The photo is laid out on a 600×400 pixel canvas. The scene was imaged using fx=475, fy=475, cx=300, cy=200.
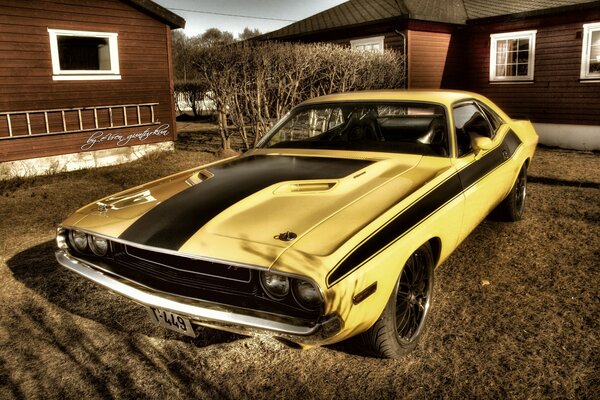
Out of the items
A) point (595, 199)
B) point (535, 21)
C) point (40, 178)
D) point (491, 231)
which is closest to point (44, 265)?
point (491, 231)

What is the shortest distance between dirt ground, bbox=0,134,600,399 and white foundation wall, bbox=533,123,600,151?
7987 mm

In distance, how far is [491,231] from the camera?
501 cm

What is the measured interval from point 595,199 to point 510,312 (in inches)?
157

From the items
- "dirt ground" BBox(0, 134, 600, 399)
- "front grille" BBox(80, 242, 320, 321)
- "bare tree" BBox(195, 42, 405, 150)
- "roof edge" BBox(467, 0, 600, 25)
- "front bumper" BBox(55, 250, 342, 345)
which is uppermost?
"roof edge" BBox(467, 0, 600, 25)

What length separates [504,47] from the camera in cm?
1334

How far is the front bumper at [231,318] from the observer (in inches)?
85.0

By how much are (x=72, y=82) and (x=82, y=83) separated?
21 cm

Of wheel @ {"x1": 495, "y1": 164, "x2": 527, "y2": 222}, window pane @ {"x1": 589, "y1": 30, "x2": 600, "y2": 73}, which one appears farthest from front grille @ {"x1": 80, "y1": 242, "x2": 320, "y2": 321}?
window pane @ {"x1": 589, "y1": 30, "x2": 600, "y2": 73}

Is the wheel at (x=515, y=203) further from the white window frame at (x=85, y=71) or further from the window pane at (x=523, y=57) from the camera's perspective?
the window pane at (x=523, y=57)

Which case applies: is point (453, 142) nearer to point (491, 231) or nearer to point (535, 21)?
point (491, 231)

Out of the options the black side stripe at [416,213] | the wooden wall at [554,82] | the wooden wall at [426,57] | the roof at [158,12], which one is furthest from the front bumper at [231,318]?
the wooden wall at [426,57]

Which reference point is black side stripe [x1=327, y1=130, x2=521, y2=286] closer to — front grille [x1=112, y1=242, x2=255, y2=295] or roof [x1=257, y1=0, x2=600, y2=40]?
front grille [x1=112, y1=242, x2=255, y2=295]

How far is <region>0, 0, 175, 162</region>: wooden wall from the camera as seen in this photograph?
884cm

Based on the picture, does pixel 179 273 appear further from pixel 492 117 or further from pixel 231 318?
pixel 492 117
